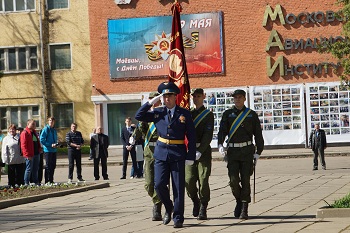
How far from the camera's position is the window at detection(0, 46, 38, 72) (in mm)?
55188

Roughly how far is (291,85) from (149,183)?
3290 centimetres

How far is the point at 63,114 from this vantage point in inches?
2175

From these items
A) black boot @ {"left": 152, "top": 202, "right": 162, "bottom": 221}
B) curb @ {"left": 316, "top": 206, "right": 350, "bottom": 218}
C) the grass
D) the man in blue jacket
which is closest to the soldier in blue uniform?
black boot @ {"left": 152, "top": 202, "right": 162, "bottom": 221}

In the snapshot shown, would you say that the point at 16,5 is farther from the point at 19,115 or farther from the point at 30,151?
A: the point at 30,151

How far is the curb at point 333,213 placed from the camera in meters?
15.0

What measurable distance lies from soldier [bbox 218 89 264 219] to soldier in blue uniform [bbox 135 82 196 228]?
1.03 meters

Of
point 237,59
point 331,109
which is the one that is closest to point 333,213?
point 331,109

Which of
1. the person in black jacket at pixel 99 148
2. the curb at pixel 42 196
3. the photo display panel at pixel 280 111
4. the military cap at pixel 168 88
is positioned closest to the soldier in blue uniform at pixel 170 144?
the military cap at pixel 168 88

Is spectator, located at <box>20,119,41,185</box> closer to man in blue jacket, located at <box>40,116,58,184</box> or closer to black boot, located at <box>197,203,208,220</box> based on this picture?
man in blue jacket, located at <box>40,116,58,184</box>

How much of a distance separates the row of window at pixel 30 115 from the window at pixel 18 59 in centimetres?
210

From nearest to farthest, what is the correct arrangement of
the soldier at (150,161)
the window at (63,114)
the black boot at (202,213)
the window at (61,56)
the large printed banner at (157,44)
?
the black boot at (202,213) < the soldier at (150,161) < the large printed banner at (157,44) < the window at (61,56) < the window at (63,114)

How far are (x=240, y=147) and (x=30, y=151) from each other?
1233 centimetres

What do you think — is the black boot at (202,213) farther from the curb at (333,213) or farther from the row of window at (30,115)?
the row of window at (30,115)

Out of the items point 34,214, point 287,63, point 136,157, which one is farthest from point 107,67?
point 34,214
